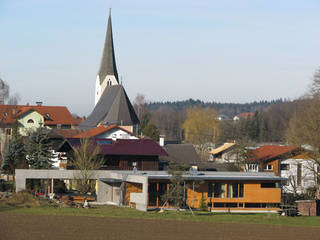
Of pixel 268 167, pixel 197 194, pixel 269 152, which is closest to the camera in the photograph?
pixel 197 194

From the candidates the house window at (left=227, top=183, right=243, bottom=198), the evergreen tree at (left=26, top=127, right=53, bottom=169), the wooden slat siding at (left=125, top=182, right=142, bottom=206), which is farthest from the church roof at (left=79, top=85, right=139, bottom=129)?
the house window at (left=227, top=183, right=243, bottom=198)

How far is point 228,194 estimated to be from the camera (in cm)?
3884

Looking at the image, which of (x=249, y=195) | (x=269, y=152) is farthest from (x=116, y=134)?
(x=249, y=195)

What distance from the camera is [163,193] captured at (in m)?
37.2

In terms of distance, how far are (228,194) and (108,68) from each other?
64557 mm

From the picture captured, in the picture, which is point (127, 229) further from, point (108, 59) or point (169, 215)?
point (108, 59)

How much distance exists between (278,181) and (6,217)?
59.5 feet

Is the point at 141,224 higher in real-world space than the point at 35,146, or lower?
lower

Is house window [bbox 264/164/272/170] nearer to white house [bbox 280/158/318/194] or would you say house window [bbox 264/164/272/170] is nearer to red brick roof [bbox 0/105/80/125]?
white house [bbox 280/158/318/194]

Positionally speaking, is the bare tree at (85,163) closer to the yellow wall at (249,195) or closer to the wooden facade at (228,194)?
the wooden facade at (228,194)

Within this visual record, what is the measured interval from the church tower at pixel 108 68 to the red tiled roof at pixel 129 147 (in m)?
52.5

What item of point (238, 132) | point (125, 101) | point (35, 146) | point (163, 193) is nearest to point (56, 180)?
point (35, 146)

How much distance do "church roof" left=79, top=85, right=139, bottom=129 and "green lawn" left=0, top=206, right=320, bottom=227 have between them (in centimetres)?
4464

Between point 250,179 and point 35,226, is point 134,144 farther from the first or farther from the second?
point 35,226
